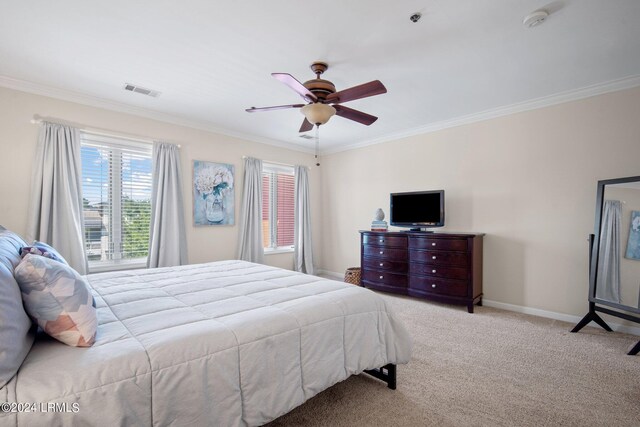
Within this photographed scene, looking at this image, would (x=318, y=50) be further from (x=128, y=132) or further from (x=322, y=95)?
(x=128, y=132)

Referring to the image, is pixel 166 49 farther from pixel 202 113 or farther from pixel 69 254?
pixel 69 254

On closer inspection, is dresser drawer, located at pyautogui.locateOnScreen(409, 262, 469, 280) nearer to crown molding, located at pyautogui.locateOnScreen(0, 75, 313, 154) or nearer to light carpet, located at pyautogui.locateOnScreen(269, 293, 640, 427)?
light carpet, located at pyautogui.locateOnScreen(269, 293, 640, 427)

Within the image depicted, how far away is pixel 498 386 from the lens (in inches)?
83.5

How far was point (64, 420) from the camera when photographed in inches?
38.2

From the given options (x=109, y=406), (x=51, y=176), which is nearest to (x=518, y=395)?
(x=109, y=406)

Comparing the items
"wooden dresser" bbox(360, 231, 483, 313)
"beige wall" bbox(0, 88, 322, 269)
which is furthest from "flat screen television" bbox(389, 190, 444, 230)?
"beige wall" bbox(0, 88, 322, 269)

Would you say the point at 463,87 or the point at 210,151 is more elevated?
the point at 463,87

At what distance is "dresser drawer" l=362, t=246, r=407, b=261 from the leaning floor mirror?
6.60ft

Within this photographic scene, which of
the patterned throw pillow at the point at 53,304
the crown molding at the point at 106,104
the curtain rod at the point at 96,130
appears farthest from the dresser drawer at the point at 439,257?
the curtain rod at the point at 96,130

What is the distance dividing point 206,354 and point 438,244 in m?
3.37

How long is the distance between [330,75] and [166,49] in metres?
1.48

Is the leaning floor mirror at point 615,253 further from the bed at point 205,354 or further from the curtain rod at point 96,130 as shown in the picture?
the curtain rod at point 96,130

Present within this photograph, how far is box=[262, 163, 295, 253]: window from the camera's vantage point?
18.1ft

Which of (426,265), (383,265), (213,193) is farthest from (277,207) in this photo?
(426,265)
